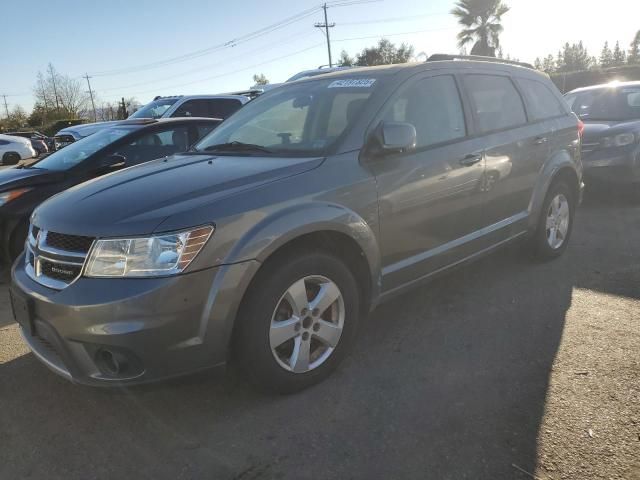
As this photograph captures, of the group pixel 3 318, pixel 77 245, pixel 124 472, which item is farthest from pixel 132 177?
pixel 3 318

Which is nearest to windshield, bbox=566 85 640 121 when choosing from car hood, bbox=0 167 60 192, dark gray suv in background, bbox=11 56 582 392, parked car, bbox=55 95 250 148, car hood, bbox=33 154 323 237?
dark gray suv in background, bbox=11 56 582 392

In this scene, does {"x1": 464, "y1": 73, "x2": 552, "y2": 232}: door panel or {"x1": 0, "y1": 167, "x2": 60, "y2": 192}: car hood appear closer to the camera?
{"x1": 464, "y1": 73, "x2": 552, "y2": 232}: door panel

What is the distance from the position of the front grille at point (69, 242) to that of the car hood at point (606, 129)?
694 cm

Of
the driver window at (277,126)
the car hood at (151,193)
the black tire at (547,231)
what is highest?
the driver window at (277,126)

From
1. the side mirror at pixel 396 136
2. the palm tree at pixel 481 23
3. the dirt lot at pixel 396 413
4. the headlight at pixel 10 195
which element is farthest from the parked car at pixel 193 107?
the palm tree at pixel 481 23

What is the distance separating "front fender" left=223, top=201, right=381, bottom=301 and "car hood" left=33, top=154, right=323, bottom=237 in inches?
8.7

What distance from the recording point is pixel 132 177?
123 inches

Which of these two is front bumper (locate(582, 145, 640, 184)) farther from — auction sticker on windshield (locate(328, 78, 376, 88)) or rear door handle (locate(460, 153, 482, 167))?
auction sticker on windshield (locate(328, 78, 376, 88))

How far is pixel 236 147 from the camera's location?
3.55 meters

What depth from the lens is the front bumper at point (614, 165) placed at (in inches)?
275

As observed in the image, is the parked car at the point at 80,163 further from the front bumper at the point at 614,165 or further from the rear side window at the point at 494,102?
the front bumper at the point at 614,165

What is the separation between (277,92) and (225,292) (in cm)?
217

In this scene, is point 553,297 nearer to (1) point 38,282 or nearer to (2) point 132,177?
(2) point 132,177

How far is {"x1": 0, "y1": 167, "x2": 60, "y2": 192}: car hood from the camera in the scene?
514 centimetres
